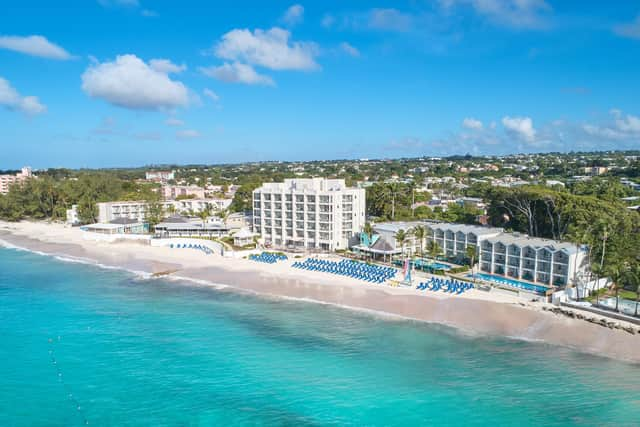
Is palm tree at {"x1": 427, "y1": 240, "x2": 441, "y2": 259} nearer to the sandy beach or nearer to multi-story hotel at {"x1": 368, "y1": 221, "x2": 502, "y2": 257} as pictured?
multi-story hotel at {"x1": 368, "y1": 221, "x2": 502, "y2": 257}

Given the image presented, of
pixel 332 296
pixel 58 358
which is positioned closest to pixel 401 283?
pixel 332 296

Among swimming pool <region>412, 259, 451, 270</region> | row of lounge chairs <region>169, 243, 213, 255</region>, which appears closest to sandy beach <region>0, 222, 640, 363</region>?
row of lounge chairs <region>169, 243, 213, 255</region>

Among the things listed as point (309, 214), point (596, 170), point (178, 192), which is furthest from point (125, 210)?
point (596, 170)

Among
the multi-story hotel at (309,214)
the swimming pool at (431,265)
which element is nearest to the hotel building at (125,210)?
the multi-story hotel at (309,214)

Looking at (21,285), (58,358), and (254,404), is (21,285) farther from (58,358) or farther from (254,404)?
(254,404)

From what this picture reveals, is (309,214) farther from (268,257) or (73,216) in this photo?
(73,216)

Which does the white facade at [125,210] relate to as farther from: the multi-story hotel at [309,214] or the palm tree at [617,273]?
the palm tree at [617,273]
